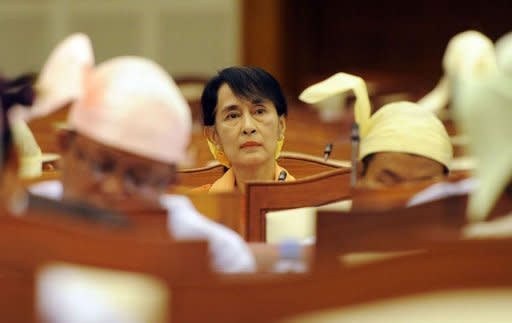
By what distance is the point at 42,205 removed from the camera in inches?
75.8

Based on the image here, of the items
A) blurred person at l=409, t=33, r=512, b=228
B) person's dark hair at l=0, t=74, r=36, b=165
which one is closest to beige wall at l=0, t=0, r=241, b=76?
person's dark hair at l=0, t=74, r=36, b=165

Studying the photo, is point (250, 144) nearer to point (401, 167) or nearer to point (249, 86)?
point (249, 86)

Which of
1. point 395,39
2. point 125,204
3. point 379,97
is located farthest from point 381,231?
point 395,39

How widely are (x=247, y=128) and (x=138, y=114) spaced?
126 centimetres

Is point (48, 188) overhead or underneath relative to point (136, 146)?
underneath

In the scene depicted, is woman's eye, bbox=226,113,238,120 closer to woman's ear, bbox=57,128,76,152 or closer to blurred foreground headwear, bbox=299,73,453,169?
blurred foreground headwear, bbox=299,73,453,169

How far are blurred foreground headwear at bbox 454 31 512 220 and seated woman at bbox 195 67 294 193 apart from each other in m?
1.37

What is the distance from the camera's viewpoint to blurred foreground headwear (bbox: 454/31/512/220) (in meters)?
2.06

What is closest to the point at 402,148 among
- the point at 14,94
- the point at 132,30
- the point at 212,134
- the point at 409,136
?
the point at 409,136

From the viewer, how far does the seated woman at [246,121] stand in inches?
135

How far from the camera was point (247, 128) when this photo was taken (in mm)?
3400

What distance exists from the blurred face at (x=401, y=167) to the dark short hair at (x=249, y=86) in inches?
20.8

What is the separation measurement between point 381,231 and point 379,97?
15.7 ft

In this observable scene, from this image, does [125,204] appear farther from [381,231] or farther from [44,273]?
[381,231]
